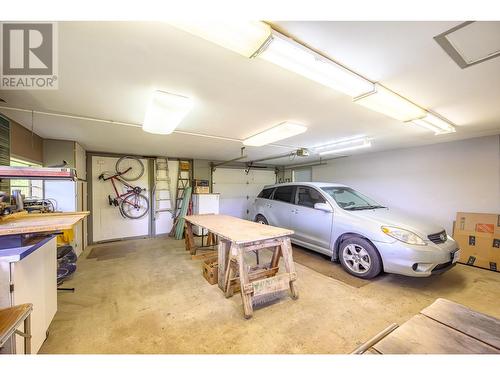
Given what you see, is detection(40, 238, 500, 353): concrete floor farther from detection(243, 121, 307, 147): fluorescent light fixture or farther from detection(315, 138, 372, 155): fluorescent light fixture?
detection(315, 138, 372, 155): fluorescent light fixture

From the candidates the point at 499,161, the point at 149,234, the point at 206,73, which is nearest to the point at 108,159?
the point at 149,234

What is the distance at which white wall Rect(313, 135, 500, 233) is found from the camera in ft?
11.0

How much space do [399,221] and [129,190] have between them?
5616mm

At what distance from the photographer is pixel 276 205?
4.35 m

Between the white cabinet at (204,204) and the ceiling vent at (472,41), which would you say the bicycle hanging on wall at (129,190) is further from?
the ceiling vent at (472,41)

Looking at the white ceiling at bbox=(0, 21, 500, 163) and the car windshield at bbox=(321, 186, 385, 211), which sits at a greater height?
the white ceiling at bbox=(0, 21, 500, 163)

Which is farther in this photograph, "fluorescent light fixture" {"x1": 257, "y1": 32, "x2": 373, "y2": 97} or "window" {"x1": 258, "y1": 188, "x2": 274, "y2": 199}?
"window" {"x1": 258, "y1": 188, "x2": 274, "y2": 199}

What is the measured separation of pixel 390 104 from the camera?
1.88 meters

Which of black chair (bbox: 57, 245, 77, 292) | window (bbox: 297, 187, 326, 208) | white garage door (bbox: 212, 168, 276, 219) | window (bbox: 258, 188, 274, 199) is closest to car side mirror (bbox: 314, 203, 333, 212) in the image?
window (bbox: 297, 187, 326, 208)

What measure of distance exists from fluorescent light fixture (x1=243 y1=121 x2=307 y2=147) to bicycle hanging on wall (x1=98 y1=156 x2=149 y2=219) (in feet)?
11.0

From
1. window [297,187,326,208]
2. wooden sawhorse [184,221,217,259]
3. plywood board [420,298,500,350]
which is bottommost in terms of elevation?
wooden sawhorse [184,221,217,259]
